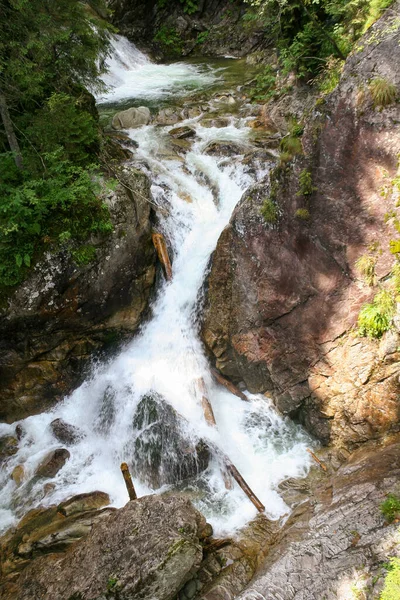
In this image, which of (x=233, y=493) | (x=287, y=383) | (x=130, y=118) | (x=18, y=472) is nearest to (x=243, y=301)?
(x=287, y=383)

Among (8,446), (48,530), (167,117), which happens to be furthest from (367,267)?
(167,117)

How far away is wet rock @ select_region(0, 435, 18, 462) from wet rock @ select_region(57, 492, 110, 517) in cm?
215

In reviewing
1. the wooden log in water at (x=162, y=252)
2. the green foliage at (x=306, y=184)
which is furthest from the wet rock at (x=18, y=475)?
the green foliage at (x=306, y=184)

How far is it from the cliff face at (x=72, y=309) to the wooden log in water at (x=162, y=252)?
0.18 meters

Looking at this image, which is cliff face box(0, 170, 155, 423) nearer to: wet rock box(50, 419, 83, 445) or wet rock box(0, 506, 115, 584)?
wet rock box(50, 419, 83, 445)

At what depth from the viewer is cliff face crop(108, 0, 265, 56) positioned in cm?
2277

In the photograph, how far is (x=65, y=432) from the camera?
918 centimetres

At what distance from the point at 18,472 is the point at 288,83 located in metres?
15.7

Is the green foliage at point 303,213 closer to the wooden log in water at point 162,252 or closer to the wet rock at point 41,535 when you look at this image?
the wooden log in water at point 162,252

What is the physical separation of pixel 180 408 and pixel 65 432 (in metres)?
3.01

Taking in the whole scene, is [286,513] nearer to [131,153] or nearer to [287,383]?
[287,383]

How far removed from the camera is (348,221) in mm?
7055

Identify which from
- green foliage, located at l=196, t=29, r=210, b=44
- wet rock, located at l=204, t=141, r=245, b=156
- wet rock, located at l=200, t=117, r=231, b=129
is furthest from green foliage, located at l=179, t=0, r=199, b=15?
wet rock, located at l=204, t=141, r=245, b=156

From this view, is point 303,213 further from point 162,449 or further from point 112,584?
point 112,584
